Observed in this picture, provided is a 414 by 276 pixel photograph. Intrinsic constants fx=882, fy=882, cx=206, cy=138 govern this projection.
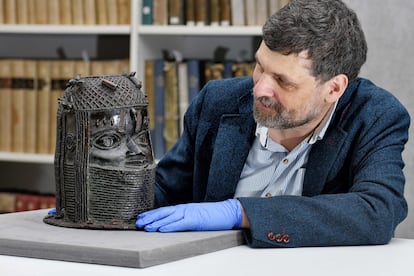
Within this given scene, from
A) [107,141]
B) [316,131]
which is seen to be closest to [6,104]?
[316,131]

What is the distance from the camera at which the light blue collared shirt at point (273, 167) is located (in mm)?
1739

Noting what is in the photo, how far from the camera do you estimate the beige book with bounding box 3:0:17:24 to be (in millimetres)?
3189

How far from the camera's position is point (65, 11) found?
3.12m

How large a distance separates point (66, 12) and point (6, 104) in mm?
413

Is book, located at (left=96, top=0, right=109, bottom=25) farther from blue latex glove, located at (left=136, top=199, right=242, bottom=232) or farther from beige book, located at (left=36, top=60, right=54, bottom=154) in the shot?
blue latex glove, located at (left=136, top=199, right=242, bottom=232)

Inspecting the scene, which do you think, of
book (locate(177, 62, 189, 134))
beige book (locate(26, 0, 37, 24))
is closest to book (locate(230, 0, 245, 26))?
book (locate(177, 62, 189, 134))

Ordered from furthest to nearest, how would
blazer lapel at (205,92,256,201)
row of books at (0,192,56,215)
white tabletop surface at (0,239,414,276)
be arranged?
row of books at (0,192,56,215) < blazer lapel at (205,92,256,201) < white tabletop surface at (0,239,414,276)

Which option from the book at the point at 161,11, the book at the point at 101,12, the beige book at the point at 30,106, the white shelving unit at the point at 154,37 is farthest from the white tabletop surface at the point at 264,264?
the beige book at the point at 30,106

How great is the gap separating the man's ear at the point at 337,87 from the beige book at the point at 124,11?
4.91 ft

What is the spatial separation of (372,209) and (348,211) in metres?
0.05

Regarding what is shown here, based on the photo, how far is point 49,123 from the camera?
3.21 meters

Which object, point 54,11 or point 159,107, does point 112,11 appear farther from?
point 159,107

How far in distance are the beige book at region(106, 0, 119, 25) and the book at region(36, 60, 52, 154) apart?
0.29 metres

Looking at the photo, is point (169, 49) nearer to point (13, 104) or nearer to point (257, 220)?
point (13, 104)
